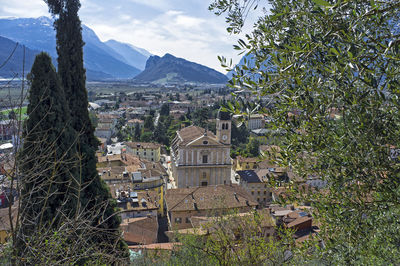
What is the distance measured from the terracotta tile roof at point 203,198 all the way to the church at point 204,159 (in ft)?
33.1

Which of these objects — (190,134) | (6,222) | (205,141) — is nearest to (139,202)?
(205,141)

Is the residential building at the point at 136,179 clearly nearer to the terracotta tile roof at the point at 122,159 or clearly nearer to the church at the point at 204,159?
the terracotta tile roof at the point at 122,159

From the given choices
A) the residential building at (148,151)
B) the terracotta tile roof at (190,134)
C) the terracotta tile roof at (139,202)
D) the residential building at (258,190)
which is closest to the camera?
the terracotta tile roof at (139,202)

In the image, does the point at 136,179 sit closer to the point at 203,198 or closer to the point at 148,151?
the point at 203,198

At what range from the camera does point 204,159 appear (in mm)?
36125

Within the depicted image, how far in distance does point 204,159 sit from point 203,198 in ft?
42.3

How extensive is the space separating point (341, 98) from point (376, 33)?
0.85 metres

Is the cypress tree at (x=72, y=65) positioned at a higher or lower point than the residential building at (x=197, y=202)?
higher

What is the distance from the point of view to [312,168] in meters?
3.24

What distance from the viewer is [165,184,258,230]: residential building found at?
21734mm

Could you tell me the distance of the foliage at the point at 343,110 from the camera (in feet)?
7.55

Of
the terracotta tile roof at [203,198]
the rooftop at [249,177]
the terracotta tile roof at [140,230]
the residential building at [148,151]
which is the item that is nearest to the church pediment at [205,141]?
the rooftop at [249,177]

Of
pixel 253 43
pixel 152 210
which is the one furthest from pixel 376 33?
pixel 152 210

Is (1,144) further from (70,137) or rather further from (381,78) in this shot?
(381,78)
